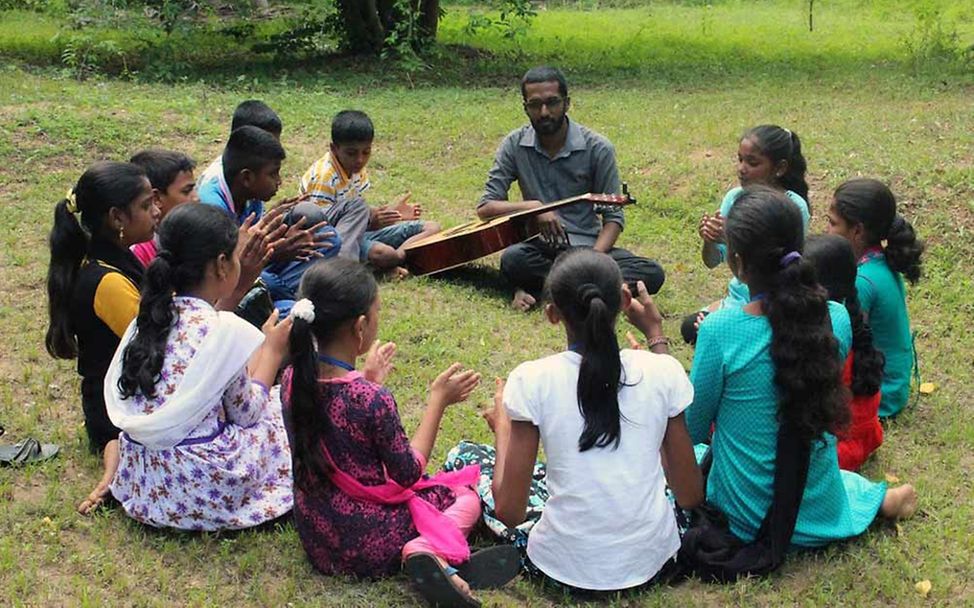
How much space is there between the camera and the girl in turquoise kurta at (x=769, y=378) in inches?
132

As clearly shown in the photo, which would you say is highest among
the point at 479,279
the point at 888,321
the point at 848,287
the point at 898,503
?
the point at 848,287

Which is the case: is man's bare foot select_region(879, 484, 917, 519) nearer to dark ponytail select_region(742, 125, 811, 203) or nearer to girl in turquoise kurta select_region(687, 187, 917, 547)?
girl in turquoise kurta select_region(687, 187, 917, 547)

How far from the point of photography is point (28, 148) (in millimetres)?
9031

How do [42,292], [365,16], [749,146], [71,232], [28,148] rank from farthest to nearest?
1. [365,16]
2. [28,148]
3. [42,292]
4. [749,146]
5. [71,232]

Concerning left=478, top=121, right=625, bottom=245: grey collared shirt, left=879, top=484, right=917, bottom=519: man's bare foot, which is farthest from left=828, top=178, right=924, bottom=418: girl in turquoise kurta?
left=478, top=121, right=625, bottom=245: grey collared shirt

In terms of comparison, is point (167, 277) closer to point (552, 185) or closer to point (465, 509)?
point (465, 509)

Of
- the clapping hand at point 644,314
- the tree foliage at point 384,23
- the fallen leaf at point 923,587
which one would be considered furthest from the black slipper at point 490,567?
the tree foliage at point 384,23

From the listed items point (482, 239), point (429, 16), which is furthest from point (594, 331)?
point (429, 16)

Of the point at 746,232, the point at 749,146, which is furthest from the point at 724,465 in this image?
the point at 749,146

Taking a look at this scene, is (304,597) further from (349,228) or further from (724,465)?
(349,228)

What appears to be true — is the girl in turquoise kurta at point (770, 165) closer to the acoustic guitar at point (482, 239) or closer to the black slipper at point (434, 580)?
the acoustic guitar at point (482, 239)

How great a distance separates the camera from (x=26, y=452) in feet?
14.4

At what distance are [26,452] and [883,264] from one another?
3.89 meters

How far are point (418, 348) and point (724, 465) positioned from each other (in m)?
2.42
